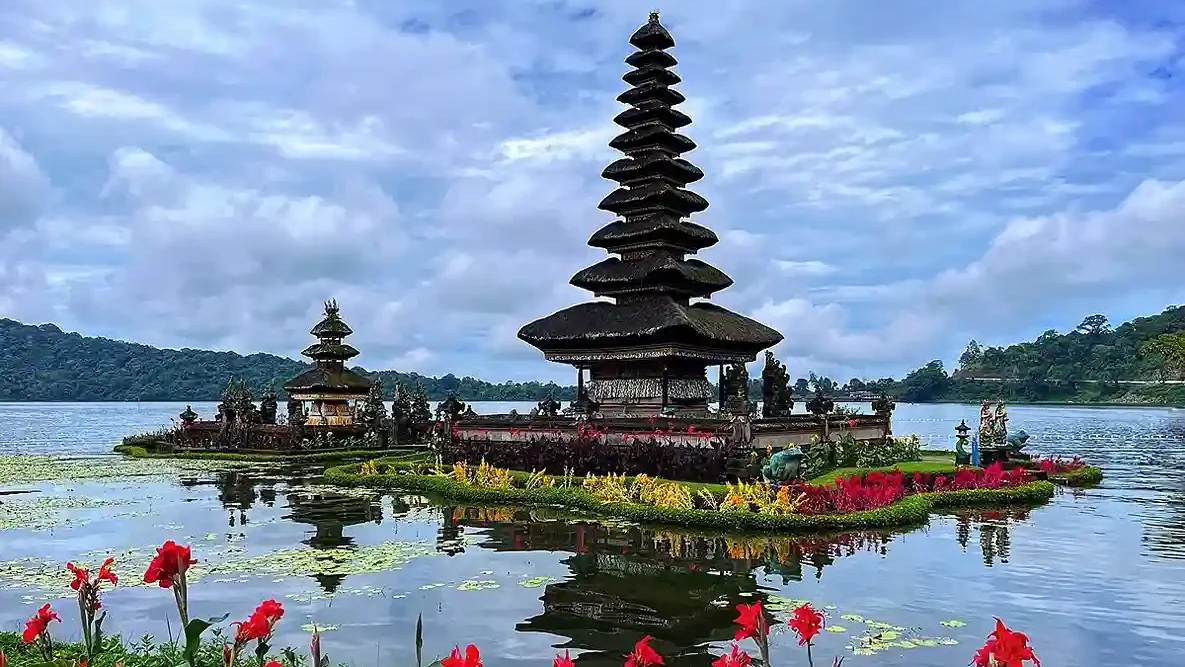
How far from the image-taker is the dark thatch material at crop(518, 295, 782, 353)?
33406 mm

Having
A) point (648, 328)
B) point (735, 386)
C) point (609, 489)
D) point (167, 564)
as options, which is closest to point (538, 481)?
point (609, 489)

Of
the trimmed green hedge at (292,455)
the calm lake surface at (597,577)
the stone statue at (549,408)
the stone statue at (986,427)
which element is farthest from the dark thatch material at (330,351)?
the stone statue at (986,427)

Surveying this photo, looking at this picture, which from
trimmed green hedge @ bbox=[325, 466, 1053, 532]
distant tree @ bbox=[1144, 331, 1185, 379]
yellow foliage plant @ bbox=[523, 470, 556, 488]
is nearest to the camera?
trimmed green hedge @ bbox=[325, 466, 1053, 532]

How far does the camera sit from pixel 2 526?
2117 centimetres

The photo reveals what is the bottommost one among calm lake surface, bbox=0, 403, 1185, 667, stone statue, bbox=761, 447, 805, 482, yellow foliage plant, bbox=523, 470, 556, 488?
calm lake surface, bbox=0, 403, 1185, 667

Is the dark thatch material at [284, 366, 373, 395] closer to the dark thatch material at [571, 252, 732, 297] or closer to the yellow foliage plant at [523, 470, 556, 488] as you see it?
the dark thatch material at [571, 252, 732, 297]

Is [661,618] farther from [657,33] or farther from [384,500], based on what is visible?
[657,33]

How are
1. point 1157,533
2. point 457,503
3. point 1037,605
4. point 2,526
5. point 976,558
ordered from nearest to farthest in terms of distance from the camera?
point 1037,605, point 976,558, point 1157,533, point 2,526, point 457,503

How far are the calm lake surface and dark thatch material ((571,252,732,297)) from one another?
568 inches

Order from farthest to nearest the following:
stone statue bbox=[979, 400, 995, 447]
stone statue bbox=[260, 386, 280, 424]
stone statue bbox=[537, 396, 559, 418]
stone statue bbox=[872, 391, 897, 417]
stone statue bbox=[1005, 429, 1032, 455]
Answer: stone statue bbox=[260, 386, 280, 424] → stone statue bbox=[537, 396, 559, 418] → stone statue bbox=[872, 391, 897, 417] → stone statue bbox=[1005, 429, 1032, 455] → stone statue bbox=[979, 400, 995, 447]

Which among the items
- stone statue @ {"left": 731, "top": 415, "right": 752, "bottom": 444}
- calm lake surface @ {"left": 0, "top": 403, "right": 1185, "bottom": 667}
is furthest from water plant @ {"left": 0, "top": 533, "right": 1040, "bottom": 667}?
stone statue @ {"left": 731, "top": 415, "right": 752, "bottom": 444}

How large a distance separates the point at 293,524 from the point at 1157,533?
19.1 metres

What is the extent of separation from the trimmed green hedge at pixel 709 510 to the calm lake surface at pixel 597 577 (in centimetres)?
88

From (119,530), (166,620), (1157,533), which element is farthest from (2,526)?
(1157,533)
